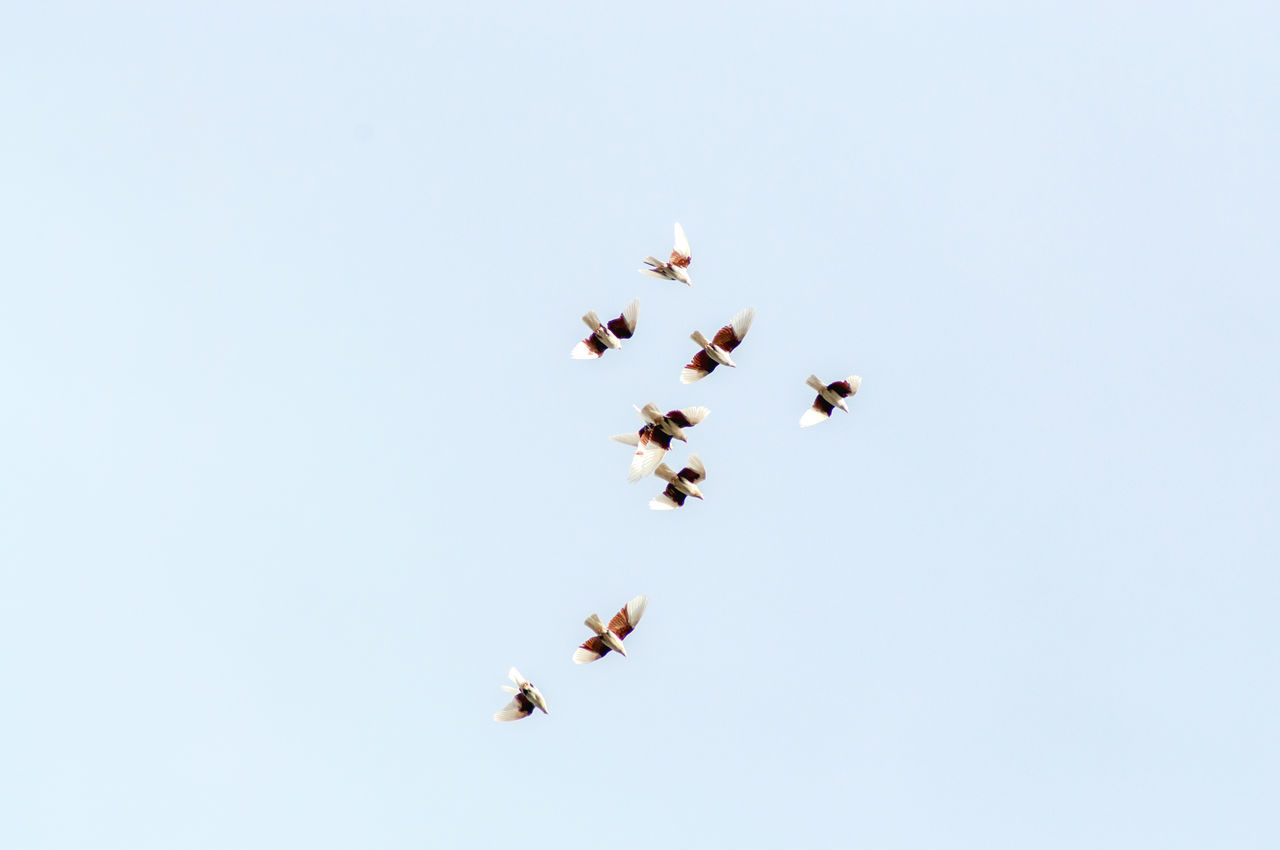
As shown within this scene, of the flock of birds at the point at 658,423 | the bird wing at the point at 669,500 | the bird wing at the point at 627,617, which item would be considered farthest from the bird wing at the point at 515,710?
the bird wing at the point at 669,500

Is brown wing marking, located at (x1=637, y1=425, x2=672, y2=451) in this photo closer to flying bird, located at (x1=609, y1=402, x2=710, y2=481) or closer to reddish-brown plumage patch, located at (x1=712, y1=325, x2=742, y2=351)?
flying bird, located at (x1=609, y1=402, x2=710, y2=481)

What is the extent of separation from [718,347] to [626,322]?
3.37 m

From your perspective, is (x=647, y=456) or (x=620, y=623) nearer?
(x=647, y=456)

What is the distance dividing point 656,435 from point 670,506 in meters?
3.55

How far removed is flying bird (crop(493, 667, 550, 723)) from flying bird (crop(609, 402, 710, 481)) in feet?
27.1

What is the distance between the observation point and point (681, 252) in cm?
4128

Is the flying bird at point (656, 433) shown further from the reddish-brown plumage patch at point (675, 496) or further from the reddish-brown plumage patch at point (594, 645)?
the reddish-brown plumage patch at point (594, 645)

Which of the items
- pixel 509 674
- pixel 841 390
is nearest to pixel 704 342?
pixel 841 390

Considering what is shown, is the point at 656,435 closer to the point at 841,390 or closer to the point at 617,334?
the point at 617,334

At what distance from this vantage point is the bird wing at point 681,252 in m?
41.0

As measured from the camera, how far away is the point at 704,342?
39.5 meters

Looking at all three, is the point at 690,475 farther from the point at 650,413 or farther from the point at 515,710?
the point at 515,710

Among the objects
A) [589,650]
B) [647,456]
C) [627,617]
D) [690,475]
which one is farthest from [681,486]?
[589,650]

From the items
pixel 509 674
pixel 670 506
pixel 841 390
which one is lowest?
pixel 509 674
